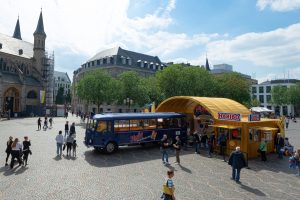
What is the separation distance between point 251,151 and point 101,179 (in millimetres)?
12509

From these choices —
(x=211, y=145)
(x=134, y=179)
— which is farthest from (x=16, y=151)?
(x=211, y=145)

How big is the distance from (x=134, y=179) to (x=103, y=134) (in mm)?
7531

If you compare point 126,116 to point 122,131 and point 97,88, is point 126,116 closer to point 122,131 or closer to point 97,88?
point 122,131

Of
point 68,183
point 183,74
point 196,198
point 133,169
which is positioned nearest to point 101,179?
point 68,183

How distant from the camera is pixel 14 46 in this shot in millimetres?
78688

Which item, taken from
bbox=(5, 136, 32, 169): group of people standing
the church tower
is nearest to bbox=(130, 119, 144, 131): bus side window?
bbox=(5, 136, 32, 169): group of people standing

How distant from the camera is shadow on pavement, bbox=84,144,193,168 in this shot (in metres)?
18.0

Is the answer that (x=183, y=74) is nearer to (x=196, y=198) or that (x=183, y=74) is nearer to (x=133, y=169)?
(x=133, y=169)

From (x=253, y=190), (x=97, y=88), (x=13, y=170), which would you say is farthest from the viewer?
(x=97, y=88)

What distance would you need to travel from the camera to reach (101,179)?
549 inches

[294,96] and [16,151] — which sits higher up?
[294,96]

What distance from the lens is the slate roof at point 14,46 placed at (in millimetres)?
73750

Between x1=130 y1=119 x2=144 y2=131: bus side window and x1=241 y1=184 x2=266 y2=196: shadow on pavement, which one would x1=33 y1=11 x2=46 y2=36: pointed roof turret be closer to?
x1=130 y1=119 x2=144 y2=131: bus side window

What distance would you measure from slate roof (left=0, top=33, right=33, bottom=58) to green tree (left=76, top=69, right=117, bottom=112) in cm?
3221
